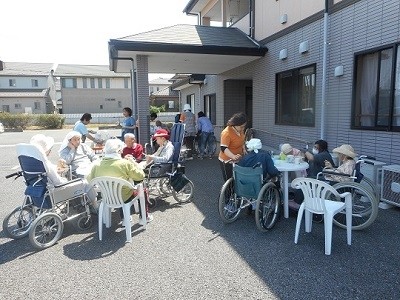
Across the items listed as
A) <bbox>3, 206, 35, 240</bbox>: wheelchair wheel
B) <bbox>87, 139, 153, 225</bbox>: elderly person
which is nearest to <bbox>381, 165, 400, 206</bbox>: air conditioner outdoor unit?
<bbox>87, 139, 153, 225</bbox>: elderly person

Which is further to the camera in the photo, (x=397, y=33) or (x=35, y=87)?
(x=35, y=87)

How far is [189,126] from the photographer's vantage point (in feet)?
32.9

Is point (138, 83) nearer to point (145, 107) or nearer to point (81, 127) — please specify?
point (145, 107)

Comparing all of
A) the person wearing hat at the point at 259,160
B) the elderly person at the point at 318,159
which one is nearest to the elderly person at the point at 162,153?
the person wearing hat at the point at 259,160

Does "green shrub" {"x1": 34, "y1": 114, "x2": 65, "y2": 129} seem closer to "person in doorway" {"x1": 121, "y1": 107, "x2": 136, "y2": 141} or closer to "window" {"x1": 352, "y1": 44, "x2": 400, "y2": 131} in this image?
"person in doorway" {"x1": 121, "y1": 107, "x2": 136, "y2": 141}

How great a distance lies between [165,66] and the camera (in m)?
11.0

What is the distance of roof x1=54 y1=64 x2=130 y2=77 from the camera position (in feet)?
139

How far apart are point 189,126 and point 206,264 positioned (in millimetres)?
Result: 7016

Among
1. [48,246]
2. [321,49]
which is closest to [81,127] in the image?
[48,246]

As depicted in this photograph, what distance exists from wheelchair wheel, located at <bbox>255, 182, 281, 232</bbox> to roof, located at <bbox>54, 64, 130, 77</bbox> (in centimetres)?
4058

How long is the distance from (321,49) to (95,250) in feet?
19.5

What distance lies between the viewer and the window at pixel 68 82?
42166 mm

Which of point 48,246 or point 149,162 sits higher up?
point 149,162

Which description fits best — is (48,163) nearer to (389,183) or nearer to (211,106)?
(389,183)
